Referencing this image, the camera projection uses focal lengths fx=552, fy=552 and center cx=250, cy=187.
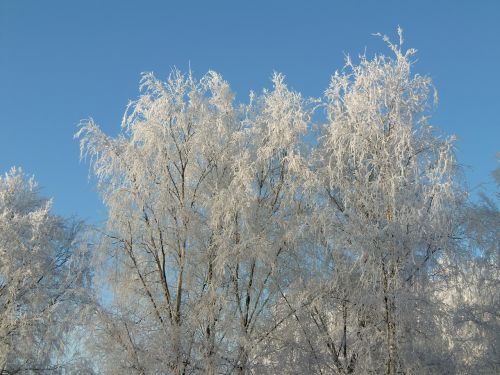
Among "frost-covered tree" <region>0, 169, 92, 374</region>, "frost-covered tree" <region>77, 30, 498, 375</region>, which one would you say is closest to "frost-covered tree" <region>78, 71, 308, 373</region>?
"frost-covered tree" <region>77, 30, 498, 375</region>

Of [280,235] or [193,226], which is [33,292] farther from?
[280,235]

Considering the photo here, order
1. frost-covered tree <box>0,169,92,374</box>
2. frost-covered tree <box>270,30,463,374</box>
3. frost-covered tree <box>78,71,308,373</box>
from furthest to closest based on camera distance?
frost-covered tree <box>0,169,92,374</box> < frost-covered tree <box>78,71,308,373</box> < frost-covered tree <box>270,30,463,374</box>

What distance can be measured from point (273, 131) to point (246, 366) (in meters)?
4.95

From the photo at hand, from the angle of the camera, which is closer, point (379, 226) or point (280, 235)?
point (379, 226)

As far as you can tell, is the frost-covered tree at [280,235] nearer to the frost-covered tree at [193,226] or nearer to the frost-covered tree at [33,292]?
the frost-covered tree at [193,226]

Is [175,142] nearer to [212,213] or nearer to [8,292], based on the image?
[212,213]

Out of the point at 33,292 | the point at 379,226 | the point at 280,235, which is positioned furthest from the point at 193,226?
the point at 33,292

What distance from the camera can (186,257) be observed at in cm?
1162

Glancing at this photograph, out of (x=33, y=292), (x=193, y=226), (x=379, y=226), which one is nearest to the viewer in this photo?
(x=379, y=226)

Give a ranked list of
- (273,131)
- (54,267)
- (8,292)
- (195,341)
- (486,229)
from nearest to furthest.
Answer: (195,341) → (273,131) → (486,229) → (8,292) → (54,267)

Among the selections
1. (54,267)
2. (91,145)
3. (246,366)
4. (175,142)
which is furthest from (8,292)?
(246,366)

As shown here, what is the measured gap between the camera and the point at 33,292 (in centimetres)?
1627

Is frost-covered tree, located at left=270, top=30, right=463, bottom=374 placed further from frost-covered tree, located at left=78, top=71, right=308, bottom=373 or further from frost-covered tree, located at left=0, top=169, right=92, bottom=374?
frost-covered tree, located at left=0, top=169, right=92, bottom=374

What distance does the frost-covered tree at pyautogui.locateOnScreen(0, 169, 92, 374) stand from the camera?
1511 centimetres
